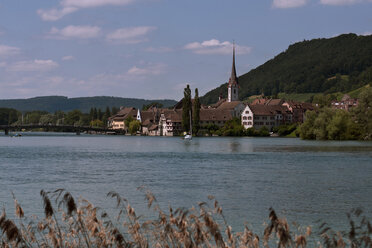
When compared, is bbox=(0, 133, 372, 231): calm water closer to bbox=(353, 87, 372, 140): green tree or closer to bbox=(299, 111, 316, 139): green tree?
bbox=(353, 87, 372, 140): green tree

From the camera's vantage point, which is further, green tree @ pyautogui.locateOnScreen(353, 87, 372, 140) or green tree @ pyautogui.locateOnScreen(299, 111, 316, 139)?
green tree @ pyautogui.locateOnScreen(299, 111, 316, 139)

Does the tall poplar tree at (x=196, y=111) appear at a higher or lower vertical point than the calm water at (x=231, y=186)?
higher

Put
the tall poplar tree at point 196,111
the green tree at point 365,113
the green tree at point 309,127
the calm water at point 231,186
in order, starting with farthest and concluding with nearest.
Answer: the tall poplar tree at point 196,111 → the green tree at point 309,127 → the green tree at point 365,113 → the calm water at point 231,186

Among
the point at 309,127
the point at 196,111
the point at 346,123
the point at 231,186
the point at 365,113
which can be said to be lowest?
the point at 231,186

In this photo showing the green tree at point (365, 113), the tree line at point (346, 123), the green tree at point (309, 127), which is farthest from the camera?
the green tree at point (309, 127)

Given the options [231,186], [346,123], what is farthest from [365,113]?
[231,186]

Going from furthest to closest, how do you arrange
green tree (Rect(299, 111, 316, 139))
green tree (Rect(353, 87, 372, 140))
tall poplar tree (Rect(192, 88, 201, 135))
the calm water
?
A: 1. tall poplar tree (Rect(192, 88, 201, 135))
2. green tree (Rect(299, 111, 316, 139))
3. green tree (Rect(353, 87, 372, 140))
4. the calm water

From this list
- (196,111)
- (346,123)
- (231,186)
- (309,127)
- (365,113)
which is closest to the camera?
(231,186)

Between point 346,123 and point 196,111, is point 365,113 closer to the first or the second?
point 346,123

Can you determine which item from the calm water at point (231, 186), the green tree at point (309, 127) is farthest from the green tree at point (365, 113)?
the calm water at point (231, 186)

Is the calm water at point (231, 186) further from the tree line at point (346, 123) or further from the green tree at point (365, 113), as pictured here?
the tree line at point (346, 123)

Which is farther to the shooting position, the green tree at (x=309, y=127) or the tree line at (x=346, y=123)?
the green tree at (x=309, y=127)

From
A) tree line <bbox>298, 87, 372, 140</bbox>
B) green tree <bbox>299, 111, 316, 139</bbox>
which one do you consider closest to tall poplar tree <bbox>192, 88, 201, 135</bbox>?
green tree <bbox>299, 111, 316, 139</bbox>

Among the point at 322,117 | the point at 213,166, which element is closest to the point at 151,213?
the point at 213,166
